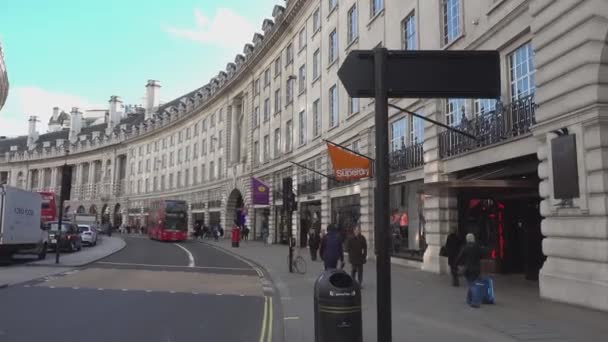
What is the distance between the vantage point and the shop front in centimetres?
1966

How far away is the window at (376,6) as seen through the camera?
77.7ft

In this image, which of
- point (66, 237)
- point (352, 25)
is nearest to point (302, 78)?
point (352, 25)

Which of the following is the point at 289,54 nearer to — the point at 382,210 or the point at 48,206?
the point at 48,206

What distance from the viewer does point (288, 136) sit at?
128ft

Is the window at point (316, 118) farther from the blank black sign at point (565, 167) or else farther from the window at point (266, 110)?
the blank black sign at point (565, 167)

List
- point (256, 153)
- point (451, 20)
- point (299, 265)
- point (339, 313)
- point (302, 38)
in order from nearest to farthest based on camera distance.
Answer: point (339, 313) < point (451, 20) < point (299, 265) < point (302, 38) < point (256, 153)

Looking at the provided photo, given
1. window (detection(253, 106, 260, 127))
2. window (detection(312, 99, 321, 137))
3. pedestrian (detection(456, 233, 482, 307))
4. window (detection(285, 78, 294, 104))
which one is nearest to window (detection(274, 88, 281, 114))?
window (detection(285, 78, 294, 104))

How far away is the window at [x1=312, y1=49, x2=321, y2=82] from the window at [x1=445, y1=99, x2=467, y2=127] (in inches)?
608

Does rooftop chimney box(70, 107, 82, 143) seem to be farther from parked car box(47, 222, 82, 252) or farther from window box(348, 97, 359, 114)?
window box(348, 97, 359, 114)

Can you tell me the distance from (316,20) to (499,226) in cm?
2095

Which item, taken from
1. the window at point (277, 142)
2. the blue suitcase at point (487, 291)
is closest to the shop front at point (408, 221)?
the blue suitcase at point (487, 291)

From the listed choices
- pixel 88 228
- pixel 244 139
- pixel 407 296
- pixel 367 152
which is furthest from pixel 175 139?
pixel 407 296

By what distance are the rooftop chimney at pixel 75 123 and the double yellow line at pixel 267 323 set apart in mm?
104785

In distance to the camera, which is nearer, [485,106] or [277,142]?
[485,106]
